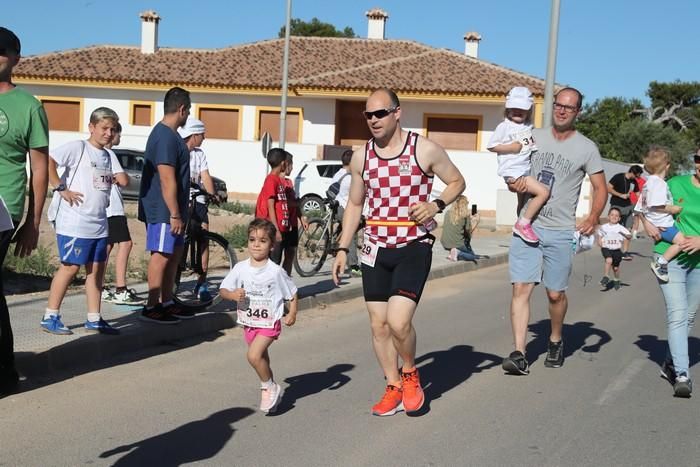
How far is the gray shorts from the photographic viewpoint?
743 cm

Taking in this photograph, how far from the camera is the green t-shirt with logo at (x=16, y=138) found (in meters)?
5.80

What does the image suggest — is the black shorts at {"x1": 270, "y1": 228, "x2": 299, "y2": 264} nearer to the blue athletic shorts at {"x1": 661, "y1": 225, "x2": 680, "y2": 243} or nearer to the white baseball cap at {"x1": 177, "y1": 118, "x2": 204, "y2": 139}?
the white baseball cap at {"x1": 177, "y1": 118, "x2": 204, "y2": 139}

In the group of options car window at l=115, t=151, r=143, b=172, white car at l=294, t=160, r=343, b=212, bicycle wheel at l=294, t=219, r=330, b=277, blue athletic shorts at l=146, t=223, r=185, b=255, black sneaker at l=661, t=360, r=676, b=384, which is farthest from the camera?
car window at l=115, t=151, r=143, b=172

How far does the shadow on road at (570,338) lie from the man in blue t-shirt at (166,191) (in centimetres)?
338

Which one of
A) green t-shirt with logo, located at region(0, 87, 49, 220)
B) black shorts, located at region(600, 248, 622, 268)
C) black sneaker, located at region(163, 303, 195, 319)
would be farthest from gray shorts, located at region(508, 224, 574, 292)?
black shorts, located at region(600, 248, 622, 268)

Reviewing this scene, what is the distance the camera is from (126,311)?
29.8 feet

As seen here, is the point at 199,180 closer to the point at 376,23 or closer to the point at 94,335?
the point at 94,335

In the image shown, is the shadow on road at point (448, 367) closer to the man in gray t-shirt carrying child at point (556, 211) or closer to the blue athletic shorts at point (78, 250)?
the man in gray t-shirt carrying child at point (556, 211)

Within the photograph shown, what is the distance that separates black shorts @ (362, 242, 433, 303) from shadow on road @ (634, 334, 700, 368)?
3.38m

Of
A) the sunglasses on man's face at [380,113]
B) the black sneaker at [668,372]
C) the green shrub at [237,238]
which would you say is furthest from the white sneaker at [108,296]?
the green shrub at [237,238]

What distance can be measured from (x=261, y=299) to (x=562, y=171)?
286cm

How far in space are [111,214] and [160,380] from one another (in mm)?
3056

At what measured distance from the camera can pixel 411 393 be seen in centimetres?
602

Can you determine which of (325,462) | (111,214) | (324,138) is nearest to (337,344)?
(111,214)
